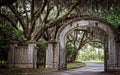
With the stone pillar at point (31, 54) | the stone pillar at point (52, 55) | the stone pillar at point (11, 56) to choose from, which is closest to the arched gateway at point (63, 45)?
the stone pillar at point (52, 55)

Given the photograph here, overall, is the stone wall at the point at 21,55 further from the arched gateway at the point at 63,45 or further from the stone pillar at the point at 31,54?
the arched gateway at the point at 63,45

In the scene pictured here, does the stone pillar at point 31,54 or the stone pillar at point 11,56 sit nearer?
the stone pillar at point 31,54

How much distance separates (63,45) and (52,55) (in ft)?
5.34

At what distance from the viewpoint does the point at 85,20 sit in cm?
2595

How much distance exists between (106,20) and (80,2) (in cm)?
825

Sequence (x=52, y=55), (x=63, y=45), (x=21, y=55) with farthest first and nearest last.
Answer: (x=63, y=45), (x=52, y=55), (x=21, y=55)

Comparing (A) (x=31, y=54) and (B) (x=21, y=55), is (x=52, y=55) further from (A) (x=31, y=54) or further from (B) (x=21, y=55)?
(B) (x=21, y=55)

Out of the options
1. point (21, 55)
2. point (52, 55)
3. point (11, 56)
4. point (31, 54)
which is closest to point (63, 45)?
point (52, 55)

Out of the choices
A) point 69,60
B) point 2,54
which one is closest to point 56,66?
point 2,54

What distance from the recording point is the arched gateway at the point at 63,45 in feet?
82.3

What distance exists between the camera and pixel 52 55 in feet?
85.1

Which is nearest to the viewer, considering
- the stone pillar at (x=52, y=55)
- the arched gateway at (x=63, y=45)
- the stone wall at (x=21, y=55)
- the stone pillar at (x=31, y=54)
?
the stone pillar at (x=31, y=54)

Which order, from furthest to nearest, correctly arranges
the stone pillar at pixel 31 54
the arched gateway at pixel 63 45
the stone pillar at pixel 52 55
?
the stone pillar at pixel 52 55, the arched gateway at pixel 63 45, the stone pillar at pixel 31 54

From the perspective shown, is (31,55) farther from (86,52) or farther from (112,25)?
(86,52)
